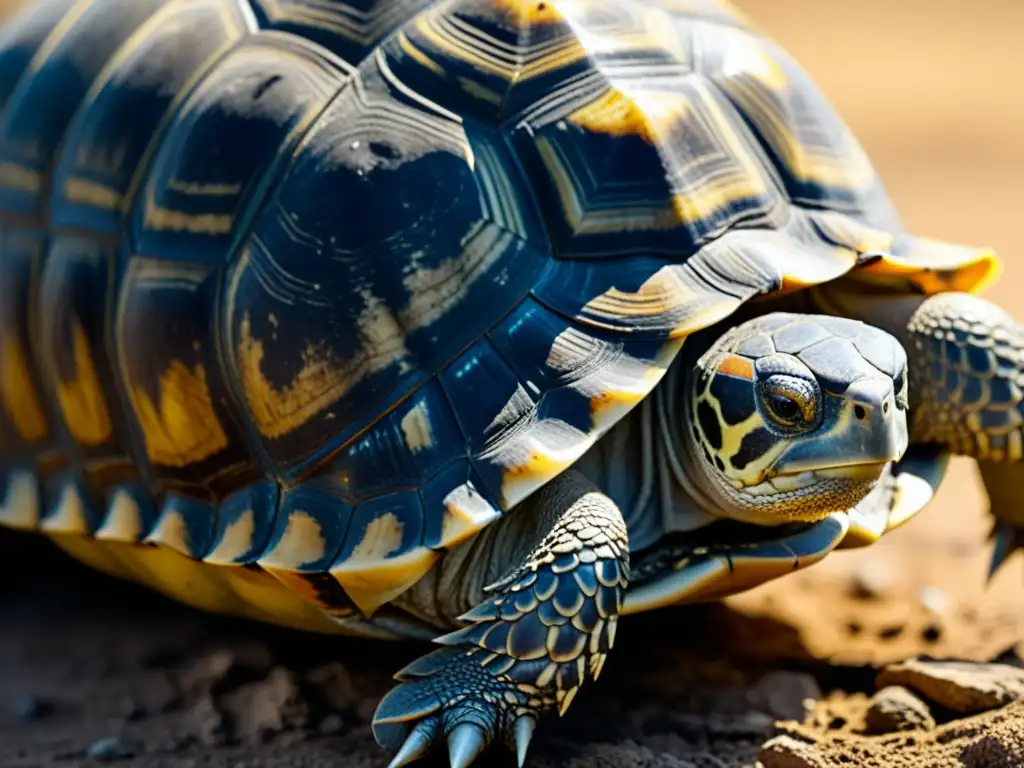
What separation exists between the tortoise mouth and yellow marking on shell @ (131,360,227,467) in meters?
1.24

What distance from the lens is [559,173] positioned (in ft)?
9.93

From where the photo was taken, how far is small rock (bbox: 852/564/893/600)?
4219 mm

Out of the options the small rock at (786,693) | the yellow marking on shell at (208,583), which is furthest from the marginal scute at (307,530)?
the small rock at (786,693)

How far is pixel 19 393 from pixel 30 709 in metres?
1.00

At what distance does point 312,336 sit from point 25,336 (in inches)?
50.2

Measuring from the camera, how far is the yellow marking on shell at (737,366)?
280 cm

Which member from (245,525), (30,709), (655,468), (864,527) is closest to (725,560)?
(655,468)

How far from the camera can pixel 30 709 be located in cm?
343

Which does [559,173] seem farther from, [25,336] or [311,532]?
[25,336]

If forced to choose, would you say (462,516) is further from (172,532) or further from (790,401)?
(172,532)

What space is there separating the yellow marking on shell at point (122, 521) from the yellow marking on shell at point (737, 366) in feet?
5.83

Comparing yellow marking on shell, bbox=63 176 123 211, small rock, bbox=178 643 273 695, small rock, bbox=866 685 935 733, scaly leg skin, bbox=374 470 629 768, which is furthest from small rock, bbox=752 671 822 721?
yellow marking on shell, bbox=63 176 123 211

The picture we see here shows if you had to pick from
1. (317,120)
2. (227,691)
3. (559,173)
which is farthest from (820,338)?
(227,691)

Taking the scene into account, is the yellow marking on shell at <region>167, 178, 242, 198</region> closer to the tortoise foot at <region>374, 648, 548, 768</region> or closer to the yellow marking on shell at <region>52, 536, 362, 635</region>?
the yellow marking on shell at <region>52, 536, 362, 635</region>
